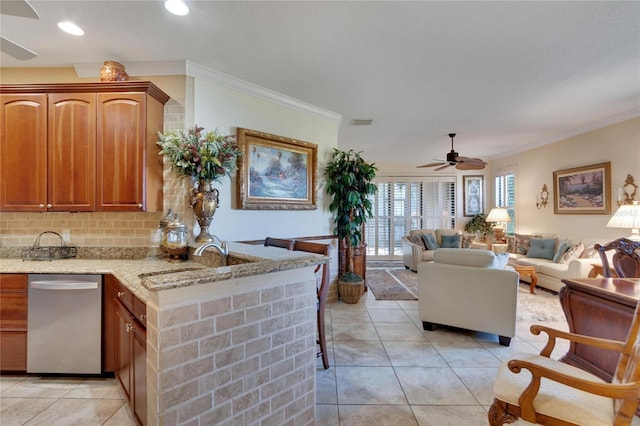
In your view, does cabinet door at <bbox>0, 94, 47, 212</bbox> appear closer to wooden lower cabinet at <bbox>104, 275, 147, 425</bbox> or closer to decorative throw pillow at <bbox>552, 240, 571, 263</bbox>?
wooden lower cabinet at <bbox>104, 275, 147, 425</bbox>

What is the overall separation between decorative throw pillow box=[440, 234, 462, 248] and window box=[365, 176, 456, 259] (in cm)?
111

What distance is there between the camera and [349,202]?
154 inches

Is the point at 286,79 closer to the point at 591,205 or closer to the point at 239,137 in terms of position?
the point at 239,137

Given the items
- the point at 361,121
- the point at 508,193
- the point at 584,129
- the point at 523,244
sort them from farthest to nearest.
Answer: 1. the point at 508,193
2. the point at 523,244
3. the point at 584,129
4. the point at 361,121

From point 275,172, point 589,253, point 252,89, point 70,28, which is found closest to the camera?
point 70,28

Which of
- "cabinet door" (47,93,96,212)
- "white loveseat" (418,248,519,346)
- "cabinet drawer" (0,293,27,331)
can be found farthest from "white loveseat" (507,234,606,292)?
"cabinet drawer" (0,293,27,331)

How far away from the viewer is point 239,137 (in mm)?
3061

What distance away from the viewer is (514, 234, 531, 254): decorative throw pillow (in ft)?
17.7

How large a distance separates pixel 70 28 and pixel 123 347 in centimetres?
243

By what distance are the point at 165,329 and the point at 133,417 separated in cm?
107

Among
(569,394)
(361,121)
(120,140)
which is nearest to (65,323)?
(120,140)

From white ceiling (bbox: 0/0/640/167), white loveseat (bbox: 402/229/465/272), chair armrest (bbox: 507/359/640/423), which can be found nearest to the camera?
chair armrest (bbox: 507/359/640/423)

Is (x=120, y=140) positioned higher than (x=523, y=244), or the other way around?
(x=120, y=140)

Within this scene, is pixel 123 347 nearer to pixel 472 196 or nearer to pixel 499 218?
pixel 499 218
